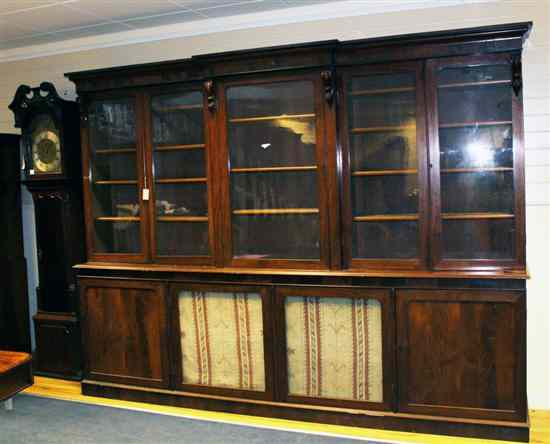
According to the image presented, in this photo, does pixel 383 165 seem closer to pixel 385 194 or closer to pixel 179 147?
pixel 385 194

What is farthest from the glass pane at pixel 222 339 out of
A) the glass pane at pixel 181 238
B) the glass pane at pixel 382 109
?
the glass pane at pixel 382 109

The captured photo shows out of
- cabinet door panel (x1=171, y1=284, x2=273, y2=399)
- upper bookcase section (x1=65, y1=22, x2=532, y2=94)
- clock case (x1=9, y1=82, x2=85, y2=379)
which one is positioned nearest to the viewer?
upper bookcase section (x1=65, y1=22, x2=532, y2=94)

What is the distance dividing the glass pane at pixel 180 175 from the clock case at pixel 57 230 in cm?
88

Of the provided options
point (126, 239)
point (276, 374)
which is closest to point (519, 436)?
point (276, 374)

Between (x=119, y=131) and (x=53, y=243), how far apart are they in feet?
3.94

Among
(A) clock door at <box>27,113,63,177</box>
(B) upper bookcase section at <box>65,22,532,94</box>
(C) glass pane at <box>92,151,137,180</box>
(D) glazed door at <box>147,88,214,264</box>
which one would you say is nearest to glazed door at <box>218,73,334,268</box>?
(B) upper bookcase section at <box>65,22,532,94</box>

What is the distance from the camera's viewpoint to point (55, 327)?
15.6 feet

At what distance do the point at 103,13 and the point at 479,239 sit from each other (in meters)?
3.12

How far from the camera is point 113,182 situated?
4367 mm

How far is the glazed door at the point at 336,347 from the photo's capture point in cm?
362

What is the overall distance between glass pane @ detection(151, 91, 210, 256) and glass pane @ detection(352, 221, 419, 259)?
1094mm

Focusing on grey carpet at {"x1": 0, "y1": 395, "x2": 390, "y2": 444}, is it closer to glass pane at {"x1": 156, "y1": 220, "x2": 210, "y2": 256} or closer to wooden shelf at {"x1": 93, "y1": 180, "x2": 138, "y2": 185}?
glass pane at {"x1": 156, "y1": 220, "x2": 210, "y2": 256}

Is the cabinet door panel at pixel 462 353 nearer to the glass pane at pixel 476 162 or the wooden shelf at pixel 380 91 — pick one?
the glass pane at pixel 476 162

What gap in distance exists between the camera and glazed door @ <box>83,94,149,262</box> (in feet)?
14.0
